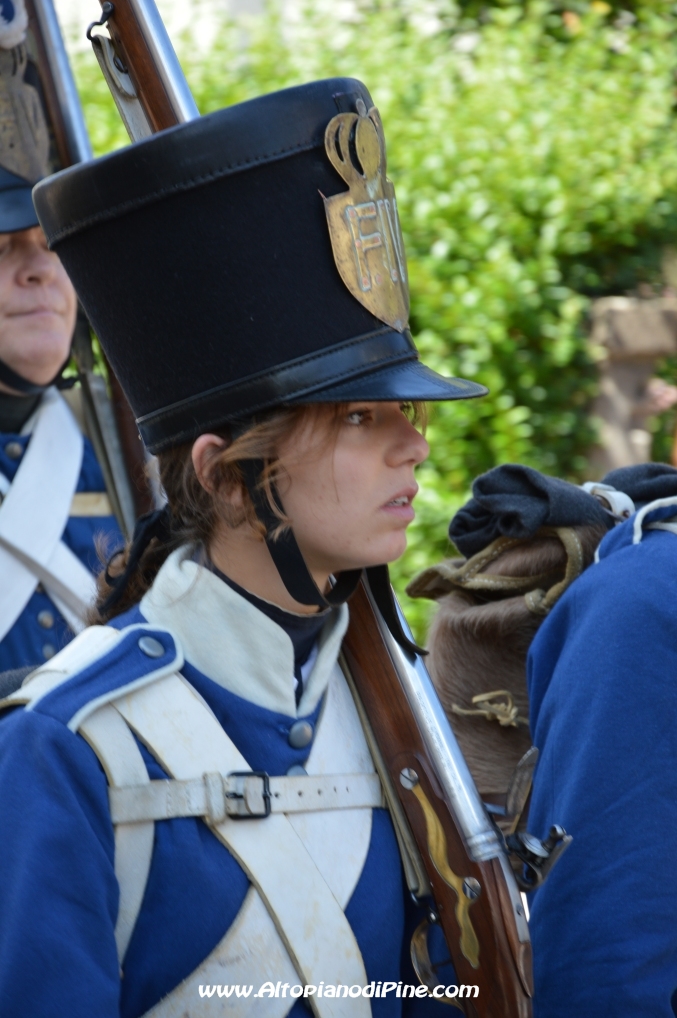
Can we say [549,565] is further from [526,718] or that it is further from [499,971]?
[499,971]

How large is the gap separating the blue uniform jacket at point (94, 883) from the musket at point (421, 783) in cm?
11

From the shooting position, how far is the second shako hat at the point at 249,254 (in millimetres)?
1627

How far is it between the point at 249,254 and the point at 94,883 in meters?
0.81

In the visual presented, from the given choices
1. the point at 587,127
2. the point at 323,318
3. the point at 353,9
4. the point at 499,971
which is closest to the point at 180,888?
the point at 499,971

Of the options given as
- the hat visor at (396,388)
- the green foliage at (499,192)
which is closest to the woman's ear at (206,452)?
the hat visor at (396,388)

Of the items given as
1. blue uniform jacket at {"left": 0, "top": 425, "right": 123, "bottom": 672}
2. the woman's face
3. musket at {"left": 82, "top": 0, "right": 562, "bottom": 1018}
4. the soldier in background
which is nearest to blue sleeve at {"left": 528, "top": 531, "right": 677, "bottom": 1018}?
musket at {"left": 82, "top": 0, "right": 562, "bottom": 1018}

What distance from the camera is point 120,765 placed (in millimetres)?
1544

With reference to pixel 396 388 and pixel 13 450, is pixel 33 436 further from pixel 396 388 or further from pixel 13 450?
pixel 396 388

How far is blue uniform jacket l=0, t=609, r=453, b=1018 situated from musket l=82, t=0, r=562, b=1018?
0.11m

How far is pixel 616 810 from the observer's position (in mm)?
1771

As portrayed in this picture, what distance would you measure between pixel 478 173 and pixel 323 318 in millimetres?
3938

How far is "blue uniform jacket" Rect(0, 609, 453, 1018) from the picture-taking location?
141cm

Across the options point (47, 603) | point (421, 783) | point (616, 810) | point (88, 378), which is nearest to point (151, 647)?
point (421, 783)

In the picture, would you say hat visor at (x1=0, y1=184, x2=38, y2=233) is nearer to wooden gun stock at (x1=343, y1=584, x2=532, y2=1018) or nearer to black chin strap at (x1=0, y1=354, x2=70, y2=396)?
black chin strap at (x1=0, y1=354, x2=70, y2=396)
